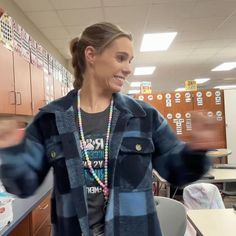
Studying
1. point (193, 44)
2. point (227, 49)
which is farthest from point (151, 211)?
point (227, 49)

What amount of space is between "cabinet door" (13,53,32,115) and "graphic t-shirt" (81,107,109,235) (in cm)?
164

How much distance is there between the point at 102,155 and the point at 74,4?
3.15m

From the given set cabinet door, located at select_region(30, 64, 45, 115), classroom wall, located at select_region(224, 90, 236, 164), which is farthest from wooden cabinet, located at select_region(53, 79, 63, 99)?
classroom wall, located at select_region(224, 90, 236, 164)

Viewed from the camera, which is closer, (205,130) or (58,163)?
(205,130)

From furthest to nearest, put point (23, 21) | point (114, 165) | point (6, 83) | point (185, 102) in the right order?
1. point (185, 102)
2. point (23, 21)
3. point (6, 83)
4. point (114, 165)

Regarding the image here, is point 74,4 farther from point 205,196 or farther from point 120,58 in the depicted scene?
point 120,58

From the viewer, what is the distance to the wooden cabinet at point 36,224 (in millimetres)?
2092

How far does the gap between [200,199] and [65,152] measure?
162cm

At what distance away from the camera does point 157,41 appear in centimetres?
559

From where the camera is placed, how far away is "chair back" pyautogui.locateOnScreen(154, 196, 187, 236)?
147 centimetres

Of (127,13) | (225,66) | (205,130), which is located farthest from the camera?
(225,66)

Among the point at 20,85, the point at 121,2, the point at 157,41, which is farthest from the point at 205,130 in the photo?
the point at 157,41

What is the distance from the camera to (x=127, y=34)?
982mm

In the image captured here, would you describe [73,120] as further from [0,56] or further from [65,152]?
[0,56]
